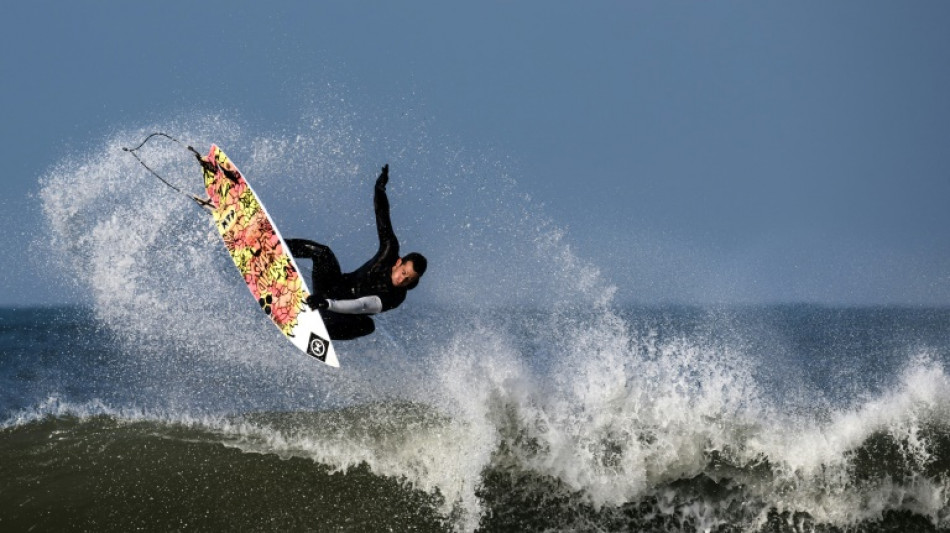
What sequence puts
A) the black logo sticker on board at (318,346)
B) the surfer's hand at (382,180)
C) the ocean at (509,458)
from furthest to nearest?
the black logo sticker on board at (318,346) < the surfer's hand at (382,180) < the ocean at (509,458)

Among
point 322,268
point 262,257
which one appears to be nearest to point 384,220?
point 322,268

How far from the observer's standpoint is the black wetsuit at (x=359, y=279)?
6840mm

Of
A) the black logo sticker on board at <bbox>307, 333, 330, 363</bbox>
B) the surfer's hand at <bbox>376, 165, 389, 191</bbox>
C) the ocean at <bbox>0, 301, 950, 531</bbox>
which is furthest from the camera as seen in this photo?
the black logo sticker on board at <bbox>307, 333, 330, 363</bbox>

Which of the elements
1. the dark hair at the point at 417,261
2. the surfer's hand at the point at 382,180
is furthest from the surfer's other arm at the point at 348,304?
the surfer's hand at the point at 382,180

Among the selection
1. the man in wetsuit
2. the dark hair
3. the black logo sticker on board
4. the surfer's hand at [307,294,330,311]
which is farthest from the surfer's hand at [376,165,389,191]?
the black logo sticker on board

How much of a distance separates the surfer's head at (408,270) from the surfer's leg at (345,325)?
553mm

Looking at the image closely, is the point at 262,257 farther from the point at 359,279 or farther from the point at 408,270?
the point at 408,270

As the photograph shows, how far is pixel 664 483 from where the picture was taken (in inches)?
253

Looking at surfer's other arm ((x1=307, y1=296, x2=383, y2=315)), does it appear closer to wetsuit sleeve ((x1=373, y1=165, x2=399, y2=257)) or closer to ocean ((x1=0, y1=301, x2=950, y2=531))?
wetsuit sleeve ((x1=373, y1=165, x2=399, y2=257))

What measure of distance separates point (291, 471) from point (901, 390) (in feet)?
21.4

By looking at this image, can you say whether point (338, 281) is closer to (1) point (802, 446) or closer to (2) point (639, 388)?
(2) point (639, 388)

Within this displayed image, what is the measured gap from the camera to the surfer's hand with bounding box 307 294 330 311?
6.82 metres

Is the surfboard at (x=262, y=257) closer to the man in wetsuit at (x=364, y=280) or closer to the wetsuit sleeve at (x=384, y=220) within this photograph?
the man in wetsuit at (x=364, y=280)

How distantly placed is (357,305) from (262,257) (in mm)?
1205
